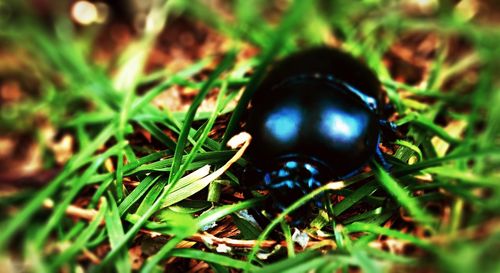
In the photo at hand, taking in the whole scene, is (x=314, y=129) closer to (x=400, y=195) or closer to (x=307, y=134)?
(x=307, y=134)

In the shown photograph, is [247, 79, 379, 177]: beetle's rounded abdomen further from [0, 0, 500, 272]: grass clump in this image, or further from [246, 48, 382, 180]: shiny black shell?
[0, 0, 500, 272]: grass clump

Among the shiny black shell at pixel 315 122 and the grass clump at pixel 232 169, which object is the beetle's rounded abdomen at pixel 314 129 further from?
the grass clump at pixel 232 169

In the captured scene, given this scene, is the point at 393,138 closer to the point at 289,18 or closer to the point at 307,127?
the point at 307,127

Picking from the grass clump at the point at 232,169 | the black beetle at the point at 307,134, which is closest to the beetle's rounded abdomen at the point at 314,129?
the black beetle at the point at 307,134

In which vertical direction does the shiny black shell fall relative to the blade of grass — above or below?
above

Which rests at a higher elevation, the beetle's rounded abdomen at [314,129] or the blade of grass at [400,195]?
the beetle's rounded abdomen at [314,129]

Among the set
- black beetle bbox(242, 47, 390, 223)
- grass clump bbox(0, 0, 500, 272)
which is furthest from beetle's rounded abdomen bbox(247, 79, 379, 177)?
grass clump bbox(0, 0, 500, 272)

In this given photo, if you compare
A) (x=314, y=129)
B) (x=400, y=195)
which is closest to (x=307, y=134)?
(x=314, y=129)
